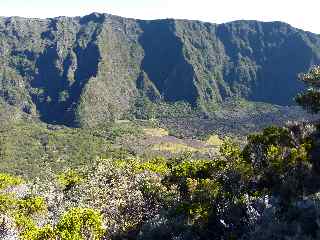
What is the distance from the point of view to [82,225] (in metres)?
42.5

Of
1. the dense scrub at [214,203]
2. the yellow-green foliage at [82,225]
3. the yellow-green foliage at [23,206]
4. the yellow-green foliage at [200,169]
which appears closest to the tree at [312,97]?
the dense scrub at [214,203]

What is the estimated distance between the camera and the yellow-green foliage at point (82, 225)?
136ft

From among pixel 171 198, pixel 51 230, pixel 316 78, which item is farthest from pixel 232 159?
pixel 316 78

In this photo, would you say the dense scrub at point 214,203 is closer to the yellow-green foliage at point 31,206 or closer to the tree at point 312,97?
the yellow-green foliage at point 31,206

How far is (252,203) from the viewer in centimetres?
3881

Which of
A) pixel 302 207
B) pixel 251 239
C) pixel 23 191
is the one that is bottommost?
pixel 23 191

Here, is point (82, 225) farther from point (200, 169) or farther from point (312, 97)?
point (312, 97)

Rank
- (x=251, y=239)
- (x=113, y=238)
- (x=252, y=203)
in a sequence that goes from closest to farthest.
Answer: (x=251, y=239) → (x=252, y=203) → (x=113, y=238)

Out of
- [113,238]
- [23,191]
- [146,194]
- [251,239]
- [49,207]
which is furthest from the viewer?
[23,191]

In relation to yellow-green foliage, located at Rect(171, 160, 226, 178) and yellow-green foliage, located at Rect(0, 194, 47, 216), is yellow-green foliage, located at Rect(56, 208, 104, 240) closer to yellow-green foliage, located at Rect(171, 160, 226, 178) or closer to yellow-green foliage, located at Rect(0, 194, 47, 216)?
yellow-green foliage, located at Rect(0, 194, 47, 216)

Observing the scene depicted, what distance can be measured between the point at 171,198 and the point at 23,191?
3404cm

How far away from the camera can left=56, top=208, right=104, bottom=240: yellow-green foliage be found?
136 ft

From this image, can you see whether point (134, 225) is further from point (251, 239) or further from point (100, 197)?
point (251, 239)

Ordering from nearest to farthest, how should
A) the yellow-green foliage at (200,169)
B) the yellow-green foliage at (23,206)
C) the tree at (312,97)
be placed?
the yellow-green foliage at (200,169)
the yellow-green foliage at (23,206)
the tree at (312,97)
